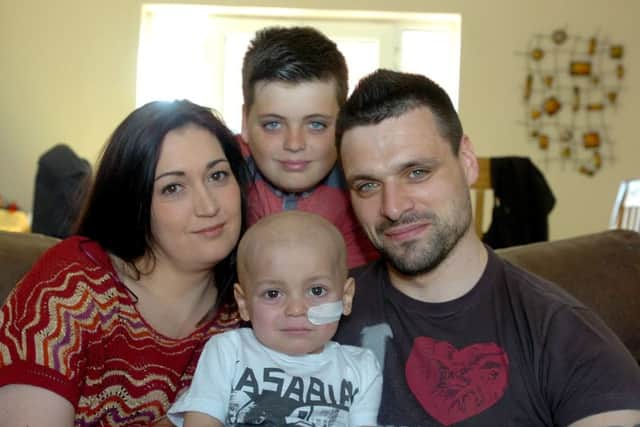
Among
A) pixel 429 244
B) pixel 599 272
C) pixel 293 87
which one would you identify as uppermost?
pixel 293 87

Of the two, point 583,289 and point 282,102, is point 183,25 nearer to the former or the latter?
point 282,102

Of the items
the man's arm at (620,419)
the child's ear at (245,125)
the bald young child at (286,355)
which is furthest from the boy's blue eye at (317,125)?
the man's arm at (620,419)

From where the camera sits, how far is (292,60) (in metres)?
2.06

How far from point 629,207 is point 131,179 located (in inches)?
94.7

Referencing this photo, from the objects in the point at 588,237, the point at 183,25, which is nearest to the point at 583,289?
the point at 588,237

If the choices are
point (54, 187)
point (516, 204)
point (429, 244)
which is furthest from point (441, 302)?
point (54, 187)

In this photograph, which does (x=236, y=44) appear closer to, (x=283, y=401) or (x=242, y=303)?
(x=242, y=303)

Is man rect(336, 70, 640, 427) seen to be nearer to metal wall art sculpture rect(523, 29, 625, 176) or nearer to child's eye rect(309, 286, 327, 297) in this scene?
child's eye rect(309, 286, 327, 297)

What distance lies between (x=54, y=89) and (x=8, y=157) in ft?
2.11

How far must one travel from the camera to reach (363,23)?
5973mm

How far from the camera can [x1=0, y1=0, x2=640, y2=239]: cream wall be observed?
18.7 feet

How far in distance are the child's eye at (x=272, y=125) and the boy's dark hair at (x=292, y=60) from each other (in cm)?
11

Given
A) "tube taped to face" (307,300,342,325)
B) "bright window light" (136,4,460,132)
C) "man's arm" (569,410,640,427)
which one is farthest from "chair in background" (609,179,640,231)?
"bright window light" (136,4,460,132)

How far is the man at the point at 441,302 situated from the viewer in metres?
1.41
